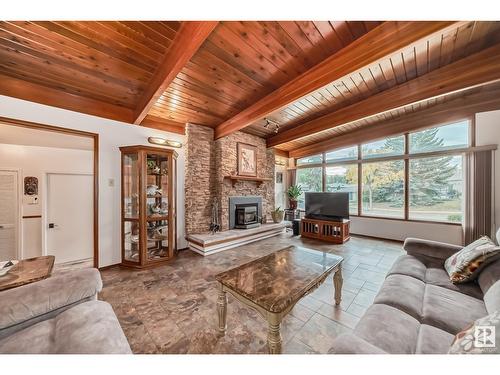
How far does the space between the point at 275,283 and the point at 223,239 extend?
2443mm

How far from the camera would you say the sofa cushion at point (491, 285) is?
43.4 inches

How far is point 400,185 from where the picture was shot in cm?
458

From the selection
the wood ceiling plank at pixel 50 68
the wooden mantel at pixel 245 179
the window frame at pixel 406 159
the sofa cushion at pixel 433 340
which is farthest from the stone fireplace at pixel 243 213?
the sofa cushion at pixel 433 340

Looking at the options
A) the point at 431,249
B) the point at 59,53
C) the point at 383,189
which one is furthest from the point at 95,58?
the point at 383,189

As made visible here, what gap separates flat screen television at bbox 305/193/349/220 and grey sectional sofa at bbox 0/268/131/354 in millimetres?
4633

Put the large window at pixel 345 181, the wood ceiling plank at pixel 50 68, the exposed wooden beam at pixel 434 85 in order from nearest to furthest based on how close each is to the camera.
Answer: the wood ceiling plank at pixel 50 68 → the exposed wooden beam at pixel 434 85 → the large window at pixel 345 181

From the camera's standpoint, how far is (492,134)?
335 centimetres

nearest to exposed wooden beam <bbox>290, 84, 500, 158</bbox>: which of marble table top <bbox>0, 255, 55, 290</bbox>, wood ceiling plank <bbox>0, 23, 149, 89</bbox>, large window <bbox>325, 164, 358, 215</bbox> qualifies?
large window <bbox>325, 164, 358, 215</bbox>

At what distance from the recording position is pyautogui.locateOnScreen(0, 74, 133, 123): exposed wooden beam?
2254mm

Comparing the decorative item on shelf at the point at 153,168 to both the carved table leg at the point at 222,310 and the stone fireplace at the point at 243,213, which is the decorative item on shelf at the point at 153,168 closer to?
the stone fireplace at the point at 243,213

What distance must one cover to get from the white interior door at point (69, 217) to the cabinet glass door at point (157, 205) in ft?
4.68

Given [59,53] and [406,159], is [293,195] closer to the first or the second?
[406,159]
